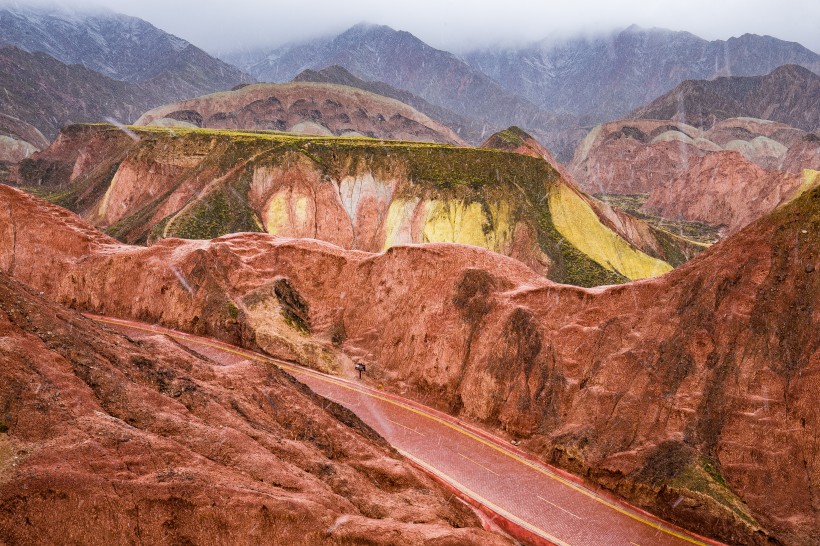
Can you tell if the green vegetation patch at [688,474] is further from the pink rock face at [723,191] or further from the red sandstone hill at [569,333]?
the pink rock face at [723,191]

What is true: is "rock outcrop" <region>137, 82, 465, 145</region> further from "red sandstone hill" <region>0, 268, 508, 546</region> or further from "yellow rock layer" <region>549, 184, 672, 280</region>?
"red sandstone hill" <region>0, 268, 508, 546</region>

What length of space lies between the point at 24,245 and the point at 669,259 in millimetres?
71547

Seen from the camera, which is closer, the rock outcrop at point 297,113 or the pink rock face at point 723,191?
the pink rock face at point 723,191

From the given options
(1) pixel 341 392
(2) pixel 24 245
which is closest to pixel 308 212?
(2) pixel 24 245

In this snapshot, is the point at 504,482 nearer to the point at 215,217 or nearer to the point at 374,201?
the point at 215,217

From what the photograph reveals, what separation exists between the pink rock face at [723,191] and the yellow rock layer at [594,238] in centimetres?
4692

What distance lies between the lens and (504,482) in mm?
22250

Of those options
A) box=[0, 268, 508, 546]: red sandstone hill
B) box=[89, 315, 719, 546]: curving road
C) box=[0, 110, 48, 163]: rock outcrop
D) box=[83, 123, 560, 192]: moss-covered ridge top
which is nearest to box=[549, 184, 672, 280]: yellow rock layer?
box=[83, 123, 560, 192]: moss-covered ridge top

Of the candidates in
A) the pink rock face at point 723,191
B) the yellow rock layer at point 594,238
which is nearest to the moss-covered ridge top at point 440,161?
the yellow rock layer at point 594,238

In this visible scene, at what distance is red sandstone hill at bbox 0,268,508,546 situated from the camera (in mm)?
11859

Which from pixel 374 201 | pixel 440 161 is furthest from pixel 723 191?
pixel 374 201

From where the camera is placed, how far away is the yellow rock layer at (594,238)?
6525 cm

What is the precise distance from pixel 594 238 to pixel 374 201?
77.2 ft

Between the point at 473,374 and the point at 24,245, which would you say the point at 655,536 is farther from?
the point at 24,245
